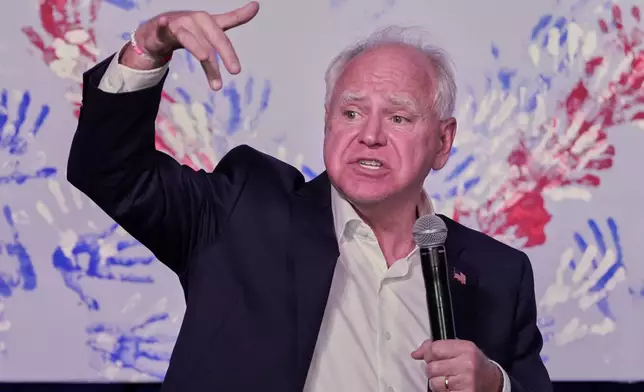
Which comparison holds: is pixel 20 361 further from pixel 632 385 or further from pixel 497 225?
pixel 632 385

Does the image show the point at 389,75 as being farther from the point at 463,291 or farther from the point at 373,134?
the point at 463,291

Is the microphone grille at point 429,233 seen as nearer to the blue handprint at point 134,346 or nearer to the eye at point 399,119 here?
the eye at point 399,119

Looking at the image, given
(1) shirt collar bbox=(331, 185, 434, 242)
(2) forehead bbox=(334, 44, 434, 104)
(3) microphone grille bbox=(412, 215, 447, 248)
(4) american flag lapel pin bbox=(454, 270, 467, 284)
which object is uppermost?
(2) forehead bbox=(334, 44, 434, 104)

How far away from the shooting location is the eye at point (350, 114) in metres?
1.71

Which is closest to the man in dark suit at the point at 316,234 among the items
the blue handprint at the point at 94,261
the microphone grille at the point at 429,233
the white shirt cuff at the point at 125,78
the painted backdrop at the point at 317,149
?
the white shirt cuff at the point at 125,78

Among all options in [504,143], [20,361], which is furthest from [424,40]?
[20,361]

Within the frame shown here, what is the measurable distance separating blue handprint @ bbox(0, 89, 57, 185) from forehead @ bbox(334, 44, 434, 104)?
32.8 inches

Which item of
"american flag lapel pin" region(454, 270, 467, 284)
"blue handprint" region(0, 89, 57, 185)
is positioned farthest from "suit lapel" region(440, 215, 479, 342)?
"blue handprint" region(0, 89, 57, 185)

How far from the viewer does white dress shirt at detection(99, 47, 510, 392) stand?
1605mm

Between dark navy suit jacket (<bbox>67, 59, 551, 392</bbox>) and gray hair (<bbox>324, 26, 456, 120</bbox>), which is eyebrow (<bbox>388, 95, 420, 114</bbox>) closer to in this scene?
gray hair (<bbox>324, 26, 456, 120</bbox>)

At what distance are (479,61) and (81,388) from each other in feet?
4.18

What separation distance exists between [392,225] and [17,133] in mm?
958

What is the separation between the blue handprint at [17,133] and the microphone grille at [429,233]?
120 centimetres

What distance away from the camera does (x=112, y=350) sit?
2254 mm
